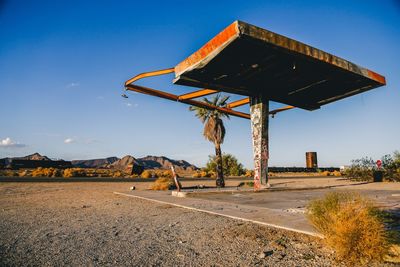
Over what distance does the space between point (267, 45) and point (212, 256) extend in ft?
22.8

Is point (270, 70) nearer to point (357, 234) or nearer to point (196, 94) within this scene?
point (196, 94)

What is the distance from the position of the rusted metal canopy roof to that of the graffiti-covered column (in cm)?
78

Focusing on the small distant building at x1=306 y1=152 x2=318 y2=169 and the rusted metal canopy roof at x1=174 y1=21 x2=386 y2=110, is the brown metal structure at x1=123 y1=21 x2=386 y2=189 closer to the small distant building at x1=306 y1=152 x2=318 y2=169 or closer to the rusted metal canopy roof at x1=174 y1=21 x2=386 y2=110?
the rusted metal canopy roof at x1=174 y1=21 x2=386 y2=110

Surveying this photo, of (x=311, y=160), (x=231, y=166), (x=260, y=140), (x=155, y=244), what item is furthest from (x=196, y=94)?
(x=311, y=160)

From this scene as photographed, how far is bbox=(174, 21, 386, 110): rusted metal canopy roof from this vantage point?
333 inches

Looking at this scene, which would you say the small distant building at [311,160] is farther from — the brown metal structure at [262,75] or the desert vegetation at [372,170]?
the brown metal structure at [262,75]

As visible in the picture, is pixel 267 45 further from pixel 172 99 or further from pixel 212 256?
pixel 172 99

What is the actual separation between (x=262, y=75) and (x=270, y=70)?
803 millimetres

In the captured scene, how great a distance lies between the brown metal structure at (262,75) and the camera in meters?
8.66

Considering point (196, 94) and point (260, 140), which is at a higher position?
point (196, 94)

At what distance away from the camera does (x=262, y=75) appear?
1247 centimetres

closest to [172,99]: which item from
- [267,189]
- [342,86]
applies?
[267,189]

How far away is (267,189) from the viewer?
1470 cm

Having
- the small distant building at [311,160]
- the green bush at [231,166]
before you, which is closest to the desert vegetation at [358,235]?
the green bush at [231,166]
